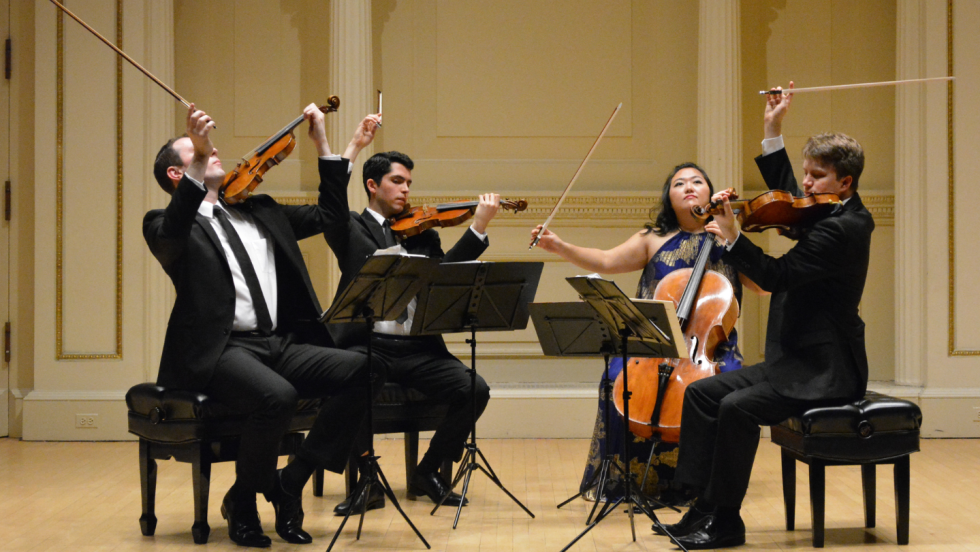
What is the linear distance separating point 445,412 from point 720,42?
2.69 metres

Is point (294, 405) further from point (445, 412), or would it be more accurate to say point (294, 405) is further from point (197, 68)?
point (197, 68)

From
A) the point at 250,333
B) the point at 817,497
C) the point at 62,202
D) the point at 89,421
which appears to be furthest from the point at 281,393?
the point at 62,202

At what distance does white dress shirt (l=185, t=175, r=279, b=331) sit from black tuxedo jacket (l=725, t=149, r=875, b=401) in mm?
1570

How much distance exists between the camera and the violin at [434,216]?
11.7ft

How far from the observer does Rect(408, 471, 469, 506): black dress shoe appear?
11.5 ft

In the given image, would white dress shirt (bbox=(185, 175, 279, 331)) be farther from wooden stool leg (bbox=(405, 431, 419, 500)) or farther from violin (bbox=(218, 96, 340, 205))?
wooden stool leg (bbox=(405, 431, 419, 500))

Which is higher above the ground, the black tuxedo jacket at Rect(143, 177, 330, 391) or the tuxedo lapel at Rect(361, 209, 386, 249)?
the tuxedo lapel at Rect(361, 209, 386, 249)

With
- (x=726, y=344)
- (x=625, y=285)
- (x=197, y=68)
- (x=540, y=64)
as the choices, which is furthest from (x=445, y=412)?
(x=197, y=68)

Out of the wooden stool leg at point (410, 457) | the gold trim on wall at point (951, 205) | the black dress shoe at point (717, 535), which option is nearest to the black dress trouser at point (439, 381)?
the wooden stool leg at point (410, 457)

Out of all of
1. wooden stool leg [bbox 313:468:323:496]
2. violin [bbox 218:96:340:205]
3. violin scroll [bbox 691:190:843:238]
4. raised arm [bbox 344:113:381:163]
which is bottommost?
wooden stool leg [bbox 313:468:323:496]

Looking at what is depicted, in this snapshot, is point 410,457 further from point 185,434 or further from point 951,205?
point 951,205

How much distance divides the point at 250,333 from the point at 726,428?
1.61 meters

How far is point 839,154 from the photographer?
9.57 ft

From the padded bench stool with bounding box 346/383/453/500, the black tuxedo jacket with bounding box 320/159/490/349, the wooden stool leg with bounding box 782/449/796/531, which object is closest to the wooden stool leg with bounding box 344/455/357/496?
the padded bench stool with bounding box 346/383/453/500
